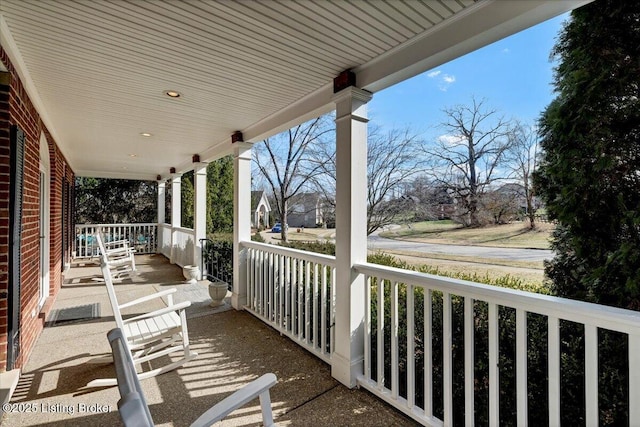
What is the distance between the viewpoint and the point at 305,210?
8609 millimetres

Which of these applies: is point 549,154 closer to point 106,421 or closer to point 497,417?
point 497,417

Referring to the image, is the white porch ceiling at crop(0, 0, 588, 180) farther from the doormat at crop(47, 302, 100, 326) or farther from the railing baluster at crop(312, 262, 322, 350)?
the doormat at crop(47, 302, 100, 326)

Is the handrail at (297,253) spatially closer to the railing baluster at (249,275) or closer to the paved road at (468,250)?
the railing baluster at (249,275)

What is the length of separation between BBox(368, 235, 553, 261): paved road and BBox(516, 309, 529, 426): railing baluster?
131 centimetres

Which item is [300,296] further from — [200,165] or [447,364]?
[200,165]

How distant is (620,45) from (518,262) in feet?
5.82

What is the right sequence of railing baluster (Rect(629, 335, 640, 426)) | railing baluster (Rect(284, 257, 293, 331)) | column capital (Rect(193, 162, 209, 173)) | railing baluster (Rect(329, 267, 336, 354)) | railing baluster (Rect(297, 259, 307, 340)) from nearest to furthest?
railing baluster (Rect(629, 335, 640, 426)) → railing baluster (Rect(329, 267, 336, 354)) → railing baluster (Rect(297, 259, 307, 340)) → railing baluster (Rect(284, 257, 293, 331)) → column capital (Rect(193, 162, 209, 173))

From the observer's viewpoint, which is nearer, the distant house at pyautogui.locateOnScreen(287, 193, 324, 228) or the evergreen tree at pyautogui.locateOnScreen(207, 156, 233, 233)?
the distant house at pyautogui.locateOnScreen(287, 193, 324, 228)

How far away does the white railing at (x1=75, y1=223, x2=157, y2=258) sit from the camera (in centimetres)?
895

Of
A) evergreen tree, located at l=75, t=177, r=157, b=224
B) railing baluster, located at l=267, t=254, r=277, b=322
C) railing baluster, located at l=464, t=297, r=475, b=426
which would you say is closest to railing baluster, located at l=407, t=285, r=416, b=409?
railing baluster, located at l=464, t=297, r=475, b=426

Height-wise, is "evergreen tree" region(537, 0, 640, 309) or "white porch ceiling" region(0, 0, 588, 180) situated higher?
"white porch ceiling" region(0, 0, 588, 180)

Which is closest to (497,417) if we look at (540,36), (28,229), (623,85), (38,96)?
(623,85)

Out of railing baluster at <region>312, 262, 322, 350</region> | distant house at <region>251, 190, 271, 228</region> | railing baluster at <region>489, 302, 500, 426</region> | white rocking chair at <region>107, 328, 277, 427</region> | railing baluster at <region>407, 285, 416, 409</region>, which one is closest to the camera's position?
white rocking chair at <region>107, 328, 277, 427</region>

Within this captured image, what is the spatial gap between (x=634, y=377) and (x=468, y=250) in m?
2.40
